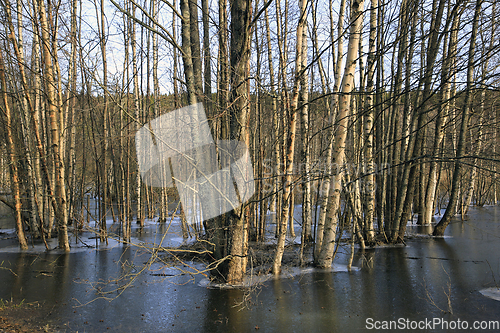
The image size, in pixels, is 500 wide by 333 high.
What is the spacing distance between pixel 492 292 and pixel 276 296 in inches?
124

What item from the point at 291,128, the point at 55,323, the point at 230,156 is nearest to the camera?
the point at 55,323

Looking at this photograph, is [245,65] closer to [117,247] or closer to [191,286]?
[191,286]

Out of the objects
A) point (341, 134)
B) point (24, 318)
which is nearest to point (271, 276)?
point (341, 134)

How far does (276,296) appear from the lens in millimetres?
5027

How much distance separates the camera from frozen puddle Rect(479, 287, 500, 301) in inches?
187

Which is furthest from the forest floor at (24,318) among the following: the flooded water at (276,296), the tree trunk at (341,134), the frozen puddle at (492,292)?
the frozen puddle at (492,292)

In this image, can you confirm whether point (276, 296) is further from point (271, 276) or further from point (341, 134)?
point (341, 134)

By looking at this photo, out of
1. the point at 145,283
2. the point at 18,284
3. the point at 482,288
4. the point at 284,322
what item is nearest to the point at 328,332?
the point at 284,322

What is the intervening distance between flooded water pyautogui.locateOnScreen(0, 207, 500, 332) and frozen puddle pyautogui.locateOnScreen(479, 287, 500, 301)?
0.08m

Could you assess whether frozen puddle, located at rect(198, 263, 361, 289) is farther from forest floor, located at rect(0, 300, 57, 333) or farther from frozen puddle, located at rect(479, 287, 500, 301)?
forest floor, located at rect(0, 300, 57, 333)

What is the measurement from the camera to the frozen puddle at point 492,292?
475 centimetres

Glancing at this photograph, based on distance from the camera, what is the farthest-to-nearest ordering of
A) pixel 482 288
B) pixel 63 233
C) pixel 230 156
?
pixel 63 233 → pixel 482 288 → pixel 230 156

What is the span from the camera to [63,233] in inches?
324

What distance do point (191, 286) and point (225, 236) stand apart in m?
1.06
